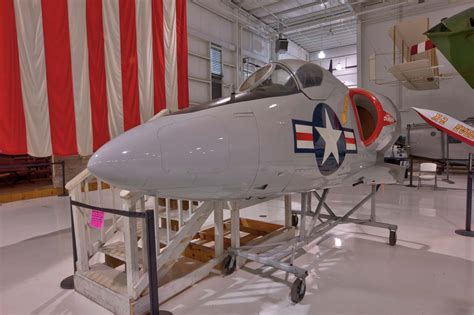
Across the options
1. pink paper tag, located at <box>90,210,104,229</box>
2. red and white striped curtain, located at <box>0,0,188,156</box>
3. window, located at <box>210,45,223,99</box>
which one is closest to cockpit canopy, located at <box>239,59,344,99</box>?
pink paper tag, located at <box>90,210,104,229</box>

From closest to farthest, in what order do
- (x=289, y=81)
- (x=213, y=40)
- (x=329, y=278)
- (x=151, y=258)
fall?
1. (x=151, y=258)
2. (x=289, y=81)
3. (x=329, y=278)
4. (x=213, y=40)

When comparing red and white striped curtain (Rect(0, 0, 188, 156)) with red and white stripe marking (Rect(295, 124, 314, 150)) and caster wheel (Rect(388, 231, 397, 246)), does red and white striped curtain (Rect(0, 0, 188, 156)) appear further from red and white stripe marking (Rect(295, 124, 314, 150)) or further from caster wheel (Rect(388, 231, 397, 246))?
caster wheel (Rect(388, 231, 397, 246))

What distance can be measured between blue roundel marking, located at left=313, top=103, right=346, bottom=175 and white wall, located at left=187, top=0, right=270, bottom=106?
9.94 meters

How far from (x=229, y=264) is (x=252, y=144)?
72.3 inches

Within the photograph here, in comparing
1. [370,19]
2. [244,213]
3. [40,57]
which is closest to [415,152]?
[370,19]

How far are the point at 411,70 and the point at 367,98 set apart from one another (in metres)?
6.86

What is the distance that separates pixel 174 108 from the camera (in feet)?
19.6

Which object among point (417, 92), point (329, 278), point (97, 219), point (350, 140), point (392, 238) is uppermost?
point (417, 92)

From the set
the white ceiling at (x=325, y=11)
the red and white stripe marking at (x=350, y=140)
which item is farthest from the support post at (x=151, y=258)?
the white ceiling at (x=325, y=11)

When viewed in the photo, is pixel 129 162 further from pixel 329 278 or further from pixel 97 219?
pixel 329 278

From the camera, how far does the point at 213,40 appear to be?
41.4 ft

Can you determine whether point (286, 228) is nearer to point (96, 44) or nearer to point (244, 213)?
point (244, 213)

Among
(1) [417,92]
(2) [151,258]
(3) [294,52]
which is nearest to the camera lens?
(2) [151,258]

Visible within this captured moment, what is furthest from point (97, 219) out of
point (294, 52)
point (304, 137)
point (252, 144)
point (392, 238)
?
point (294, 52)
